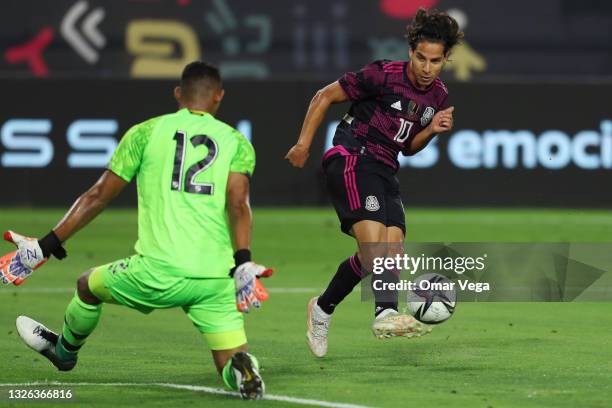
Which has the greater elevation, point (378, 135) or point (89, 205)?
point (378, 135)

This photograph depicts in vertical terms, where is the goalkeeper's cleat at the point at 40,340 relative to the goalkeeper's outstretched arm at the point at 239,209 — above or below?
below

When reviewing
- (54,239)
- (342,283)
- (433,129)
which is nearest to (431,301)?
(342,283)

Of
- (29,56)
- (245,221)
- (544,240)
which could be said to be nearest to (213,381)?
(245,221)

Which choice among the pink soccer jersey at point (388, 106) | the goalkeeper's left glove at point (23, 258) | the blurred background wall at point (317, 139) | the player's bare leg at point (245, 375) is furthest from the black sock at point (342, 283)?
the blurred background wall at point (317, 139)

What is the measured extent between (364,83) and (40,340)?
2.68m

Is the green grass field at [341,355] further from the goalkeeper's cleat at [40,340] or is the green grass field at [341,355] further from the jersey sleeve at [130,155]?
the jersey sleeve at [130,155]

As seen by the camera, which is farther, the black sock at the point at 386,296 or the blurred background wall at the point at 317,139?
the blurred background wall at the point at 317,139

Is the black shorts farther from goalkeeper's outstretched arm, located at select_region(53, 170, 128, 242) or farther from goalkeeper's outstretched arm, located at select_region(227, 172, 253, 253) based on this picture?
goalkeeper's outstretched arm, located at select_region(53, 170, 128, 242)

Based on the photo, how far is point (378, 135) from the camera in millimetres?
9727

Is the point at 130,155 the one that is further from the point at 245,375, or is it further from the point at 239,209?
the point at 245,375

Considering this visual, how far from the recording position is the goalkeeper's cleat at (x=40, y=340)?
27.6 ft

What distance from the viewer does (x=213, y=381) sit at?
8438mm

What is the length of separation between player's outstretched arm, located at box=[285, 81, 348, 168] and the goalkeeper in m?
1.18

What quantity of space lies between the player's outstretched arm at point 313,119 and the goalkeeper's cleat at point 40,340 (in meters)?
1.78
